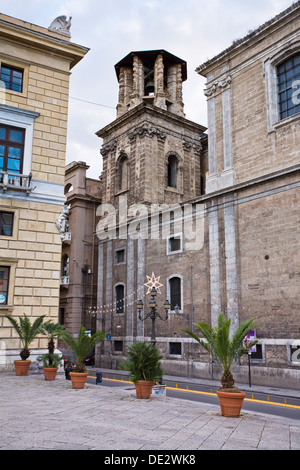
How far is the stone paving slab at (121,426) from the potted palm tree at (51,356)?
7.99 ft

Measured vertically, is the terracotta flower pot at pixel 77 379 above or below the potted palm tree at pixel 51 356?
below

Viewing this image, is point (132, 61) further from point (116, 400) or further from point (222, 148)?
point (116, 400)

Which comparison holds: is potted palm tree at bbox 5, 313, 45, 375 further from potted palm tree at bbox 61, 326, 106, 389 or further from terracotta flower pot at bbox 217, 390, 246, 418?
terracotta flower pot at bbox 217, 390, 246, 418

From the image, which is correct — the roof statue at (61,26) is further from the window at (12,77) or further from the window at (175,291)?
the window at (175,291)

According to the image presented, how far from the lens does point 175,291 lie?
27484mm

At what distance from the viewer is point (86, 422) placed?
801 cm

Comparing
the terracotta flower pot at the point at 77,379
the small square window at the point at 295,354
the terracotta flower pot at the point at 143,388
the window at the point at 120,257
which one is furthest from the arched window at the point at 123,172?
the terracotta flower pot at the point at 143,388

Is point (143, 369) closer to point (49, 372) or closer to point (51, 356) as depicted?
point (49, 372)

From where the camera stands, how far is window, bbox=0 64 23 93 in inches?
671

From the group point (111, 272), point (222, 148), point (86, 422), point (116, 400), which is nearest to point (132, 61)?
point (222, 148)

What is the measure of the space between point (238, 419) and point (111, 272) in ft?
81.5

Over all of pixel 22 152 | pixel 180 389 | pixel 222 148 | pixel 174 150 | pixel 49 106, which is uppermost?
pixel 174 150

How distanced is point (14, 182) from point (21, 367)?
673 centimetres

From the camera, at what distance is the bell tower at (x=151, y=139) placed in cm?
3231
